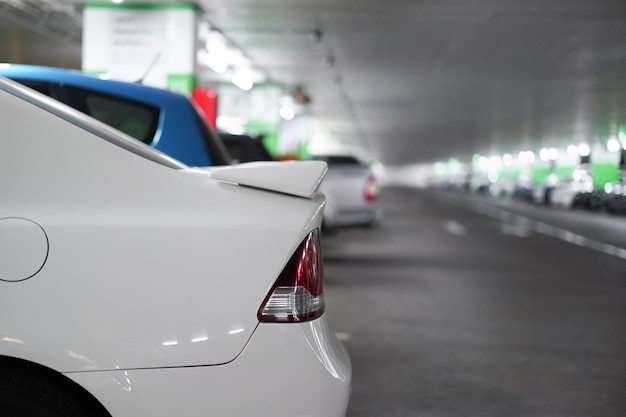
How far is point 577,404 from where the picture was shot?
5.20 metres

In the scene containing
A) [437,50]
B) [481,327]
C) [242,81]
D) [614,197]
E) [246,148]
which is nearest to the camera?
[481,327]

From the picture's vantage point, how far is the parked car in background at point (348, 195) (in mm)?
15961

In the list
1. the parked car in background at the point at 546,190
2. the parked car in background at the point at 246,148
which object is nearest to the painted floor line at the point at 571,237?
the parked car in background at the point at 246,148

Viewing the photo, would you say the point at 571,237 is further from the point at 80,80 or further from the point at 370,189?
the point at 80,80

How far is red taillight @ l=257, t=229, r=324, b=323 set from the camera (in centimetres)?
257

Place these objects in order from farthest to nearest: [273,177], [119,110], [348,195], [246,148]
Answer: [348,195] → [246,148] → [119,110] → [273,177]

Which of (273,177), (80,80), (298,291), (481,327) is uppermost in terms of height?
(80,80)

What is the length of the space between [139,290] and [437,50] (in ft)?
56.1

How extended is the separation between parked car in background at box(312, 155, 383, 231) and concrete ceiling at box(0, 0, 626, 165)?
301 centimetres

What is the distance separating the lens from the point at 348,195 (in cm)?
1673

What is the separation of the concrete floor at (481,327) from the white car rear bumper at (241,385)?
2.43 m

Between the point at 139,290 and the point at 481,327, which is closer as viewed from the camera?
the point at 139,290

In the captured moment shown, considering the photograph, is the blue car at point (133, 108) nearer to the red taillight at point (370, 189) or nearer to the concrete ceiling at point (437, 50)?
the concrete ceiling at point (437, 50)

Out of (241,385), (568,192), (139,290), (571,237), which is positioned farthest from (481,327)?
(568,192)
